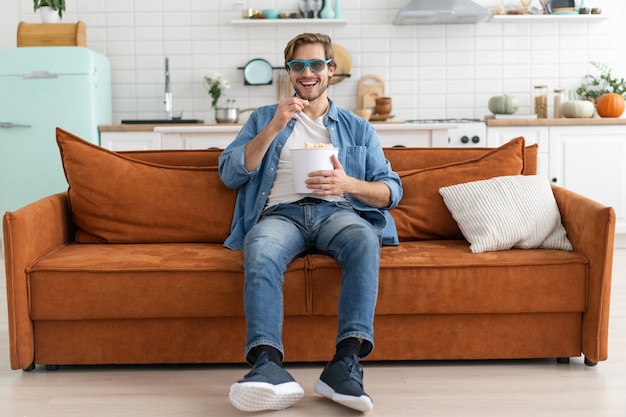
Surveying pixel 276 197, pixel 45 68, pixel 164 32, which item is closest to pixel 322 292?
pixel 276 197

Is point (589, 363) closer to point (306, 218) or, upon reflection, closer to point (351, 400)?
point (351, 400)

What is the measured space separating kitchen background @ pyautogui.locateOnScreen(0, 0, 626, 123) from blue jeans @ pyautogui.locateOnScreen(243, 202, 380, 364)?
3281mm

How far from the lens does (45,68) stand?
521 centimetres

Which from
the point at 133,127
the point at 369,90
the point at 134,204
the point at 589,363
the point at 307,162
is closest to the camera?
the point at 307,162

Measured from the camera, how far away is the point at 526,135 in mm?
5359

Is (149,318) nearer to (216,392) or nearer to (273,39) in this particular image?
(216,392)

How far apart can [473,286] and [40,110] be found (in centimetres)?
353

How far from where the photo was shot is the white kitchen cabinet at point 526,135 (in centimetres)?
533

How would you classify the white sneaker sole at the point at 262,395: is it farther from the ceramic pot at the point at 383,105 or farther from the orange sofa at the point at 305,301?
the ceramic pot at the point at 383,105

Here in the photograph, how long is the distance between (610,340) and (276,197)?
1.38 metres

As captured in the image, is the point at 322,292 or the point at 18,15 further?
the point at 18,15

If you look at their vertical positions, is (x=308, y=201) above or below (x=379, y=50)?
below

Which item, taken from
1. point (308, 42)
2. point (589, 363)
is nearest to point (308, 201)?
point (308, 42)

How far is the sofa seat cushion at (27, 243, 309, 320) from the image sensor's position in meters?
2.66
